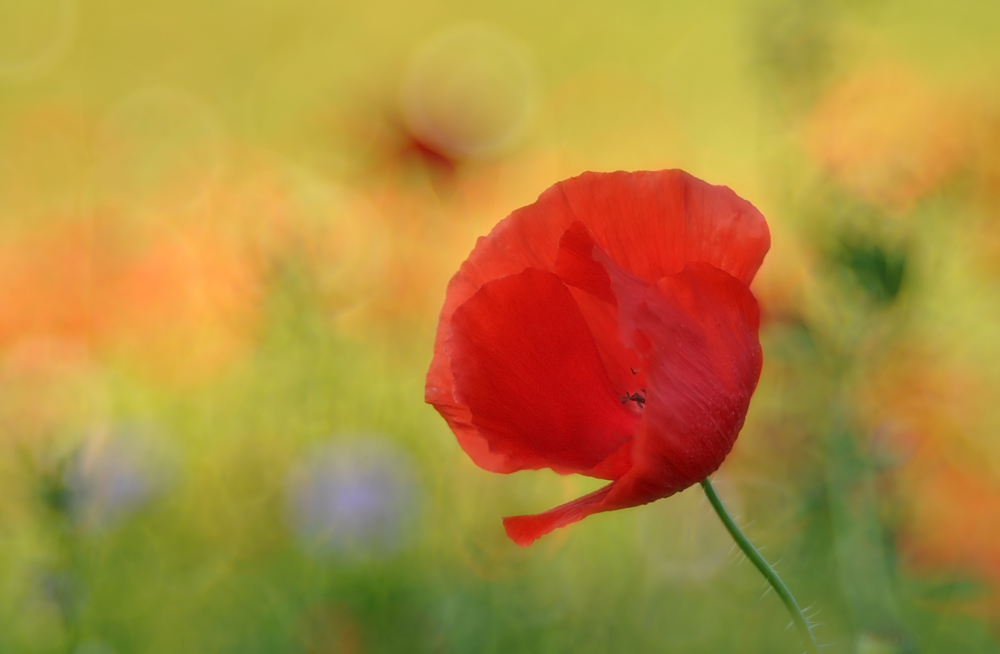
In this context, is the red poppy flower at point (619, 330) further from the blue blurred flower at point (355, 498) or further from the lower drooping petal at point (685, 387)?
the blue blurred flower at point (355, 498)

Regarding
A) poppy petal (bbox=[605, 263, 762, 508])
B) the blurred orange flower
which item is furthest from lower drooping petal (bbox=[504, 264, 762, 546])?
the blurred orange flower

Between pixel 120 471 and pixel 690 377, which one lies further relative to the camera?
pixel 120 471

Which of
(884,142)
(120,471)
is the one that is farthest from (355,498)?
(884,142)

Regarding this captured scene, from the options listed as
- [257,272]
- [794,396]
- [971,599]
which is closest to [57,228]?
[257,272]

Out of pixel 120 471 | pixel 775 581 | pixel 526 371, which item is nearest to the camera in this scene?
pixel 775 581

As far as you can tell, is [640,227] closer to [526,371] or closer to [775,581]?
[526,371]

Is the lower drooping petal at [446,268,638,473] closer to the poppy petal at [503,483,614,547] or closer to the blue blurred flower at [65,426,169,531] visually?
the poppy petal at [503,483,614,547]
